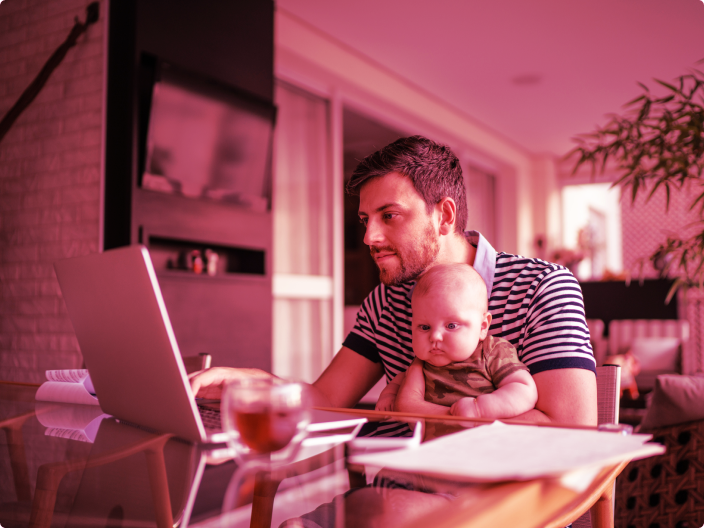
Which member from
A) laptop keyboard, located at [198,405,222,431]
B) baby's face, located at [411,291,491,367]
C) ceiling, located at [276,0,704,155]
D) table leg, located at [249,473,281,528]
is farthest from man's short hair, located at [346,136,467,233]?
ceiling, located at [276,0,704,155]

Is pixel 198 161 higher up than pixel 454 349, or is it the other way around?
pixel 198 161

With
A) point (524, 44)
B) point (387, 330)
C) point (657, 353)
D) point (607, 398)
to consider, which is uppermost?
point (524, 44)

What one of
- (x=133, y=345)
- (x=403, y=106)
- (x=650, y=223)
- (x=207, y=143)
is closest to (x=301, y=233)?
(x=207, y=143)

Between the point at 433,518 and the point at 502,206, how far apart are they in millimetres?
7759

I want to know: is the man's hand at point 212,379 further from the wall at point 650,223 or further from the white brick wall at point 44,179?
the wall at point 650,223

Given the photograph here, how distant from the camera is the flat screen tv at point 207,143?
278 centimetres

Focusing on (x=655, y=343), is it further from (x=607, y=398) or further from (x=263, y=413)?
(x=263, y=413)

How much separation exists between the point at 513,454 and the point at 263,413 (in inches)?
9.4

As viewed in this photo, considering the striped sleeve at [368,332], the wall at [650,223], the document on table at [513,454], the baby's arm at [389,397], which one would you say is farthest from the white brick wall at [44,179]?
the wall at [650,223]

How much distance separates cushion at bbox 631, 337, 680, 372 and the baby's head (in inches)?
176

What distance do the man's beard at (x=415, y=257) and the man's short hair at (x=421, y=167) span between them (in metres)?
0.07

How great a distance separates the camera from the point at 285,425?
1.88 ft

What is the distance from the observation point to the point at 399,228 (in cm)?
145

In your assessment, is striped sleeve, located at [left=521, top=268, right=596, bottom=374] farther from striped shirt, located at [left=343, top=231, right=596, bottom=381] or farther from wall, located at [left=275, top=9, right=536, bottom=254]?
wall, located at [left=275, top=9, right=536, bottom=254]
